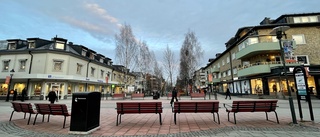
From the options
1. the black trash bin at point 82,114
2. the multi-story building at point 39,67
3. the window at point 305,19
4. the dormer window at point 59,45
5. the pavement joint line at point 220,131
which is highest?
the window at point 305,19

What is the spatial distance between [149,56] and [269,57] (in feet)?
76.7

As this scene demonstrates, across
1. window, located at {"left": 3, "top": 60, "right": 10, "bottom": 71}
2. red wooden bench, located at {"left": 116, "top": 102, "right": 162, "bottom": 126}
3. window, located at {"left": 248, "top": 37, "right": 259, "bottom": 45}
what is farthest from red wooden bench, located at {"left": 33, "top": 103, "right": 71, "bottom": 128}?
window, located at {"left": 248, "top": 37, "right": 259, "bottom": 45}

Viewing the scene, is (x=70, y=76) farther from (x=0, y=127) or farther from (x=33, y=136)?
(x=33, y=136)

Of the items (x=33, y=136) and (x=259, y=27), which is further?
(x=259, y=27)

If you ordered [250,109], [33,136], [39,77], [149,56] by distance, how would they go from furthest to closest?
[149,56], [39,77], [250,109], [33,136]

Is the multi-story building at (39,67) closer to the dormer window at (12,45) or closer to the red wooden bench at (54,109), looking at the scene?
the dormer window at (12,45)

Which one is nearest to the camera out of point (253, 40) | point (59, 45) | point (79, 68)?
point (253, 40)

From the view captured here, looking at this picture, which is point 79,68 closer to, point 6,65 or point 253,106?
point 6,65

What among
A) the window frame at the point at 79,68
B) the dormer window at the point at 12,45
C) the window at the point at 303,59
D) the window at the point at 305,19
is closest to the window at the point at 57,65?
the window frame at the point at 79,68

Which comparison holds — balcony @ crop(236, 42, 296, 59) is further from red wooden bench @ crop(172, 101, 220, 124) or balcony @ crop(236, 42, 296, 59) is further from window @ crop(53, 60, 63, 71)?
window @ crop(53, 60, 63, 71)

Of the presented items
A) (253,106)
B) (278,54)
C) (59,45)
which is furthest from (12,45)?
(278,54)

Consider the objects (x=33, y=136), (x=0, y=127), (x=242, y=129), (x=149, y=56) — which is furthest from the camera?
(x=149, y=56)

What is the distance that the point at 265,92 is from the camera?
1043 inches

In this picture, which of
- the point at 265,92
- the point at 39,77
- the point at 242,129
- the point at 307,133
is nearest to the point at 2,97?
the point at 39,77
